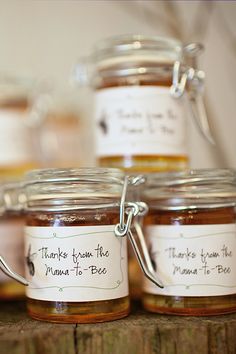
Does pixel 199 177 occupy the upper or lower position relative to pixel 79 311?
upper

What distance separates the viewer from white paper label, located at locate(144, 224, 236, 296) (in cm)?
57

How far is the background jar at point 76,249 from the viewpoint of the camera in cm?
55

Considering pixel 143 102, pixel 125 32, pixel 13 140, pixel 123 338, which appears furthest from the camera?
pixel 125 32

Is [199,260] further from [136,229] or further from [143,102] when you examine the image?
[143,102]

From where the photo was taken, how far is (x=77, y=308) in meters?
0.55

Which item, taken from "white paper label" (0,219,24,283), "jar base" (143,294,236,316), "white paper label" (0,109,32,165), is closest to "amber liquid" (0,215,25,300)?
"white paper label" (0,219,24,283)

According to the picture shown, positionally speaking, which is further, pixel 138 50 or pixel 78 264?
pixel 138 50

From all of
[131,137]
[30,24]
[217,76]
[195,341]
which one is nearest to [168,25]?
[217,76]

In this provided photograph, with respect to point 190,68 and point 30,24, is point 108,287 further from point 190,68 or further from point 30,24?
point 30,24

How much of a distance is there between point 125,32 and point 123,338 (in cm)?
57

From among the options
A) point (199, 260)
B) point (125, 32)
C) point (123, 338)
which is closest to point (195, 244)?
point (199, 260)

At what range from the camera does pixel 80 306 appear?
55cm

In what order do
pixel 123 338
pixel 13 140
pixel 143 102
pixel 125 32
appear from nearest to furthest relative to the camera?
pixel 123 338
pixel 143 102
pixel 13 140
pixel 125 32

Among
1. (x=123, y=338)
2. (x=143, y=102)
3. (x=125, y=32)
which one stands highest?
(x=125, y=32)
